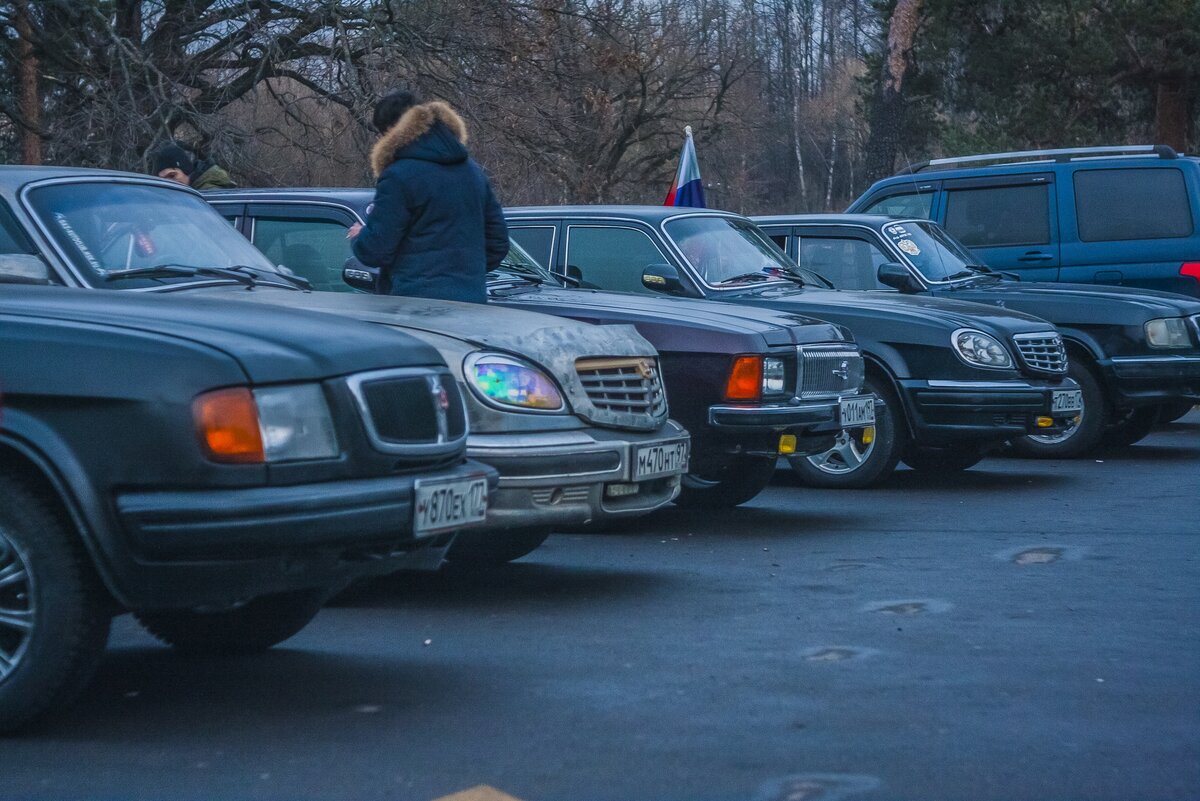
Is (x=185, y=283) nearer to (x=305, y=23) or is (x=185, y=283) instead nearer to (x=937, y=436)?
(x=937, y=436)

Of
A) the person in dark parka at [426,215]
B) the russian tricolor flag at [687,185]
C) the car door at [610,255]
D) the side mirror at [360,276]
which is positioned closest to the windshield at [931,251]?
the car door at [610,255]

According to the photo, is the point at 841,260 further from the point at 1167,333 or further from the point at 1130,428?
the point at 1130,428

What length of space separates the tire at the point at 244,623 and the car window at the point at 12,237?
139cm

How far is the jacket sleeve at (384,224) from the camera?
715 cm

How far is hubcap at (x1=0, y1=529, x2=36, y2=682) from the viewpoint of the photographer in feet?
13.4

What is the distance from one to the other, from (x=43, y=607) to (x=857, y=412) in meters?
4.99

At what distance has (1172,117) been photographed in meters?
28.5

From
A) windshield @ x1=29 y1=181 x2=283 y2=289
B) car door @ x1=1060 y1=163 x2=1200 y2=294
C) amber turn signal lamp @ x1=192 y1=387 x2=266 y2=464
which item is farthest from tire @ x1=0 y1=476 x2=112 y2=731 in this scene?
car door @ x1=1060 y1=163 x2=1200 y2=294

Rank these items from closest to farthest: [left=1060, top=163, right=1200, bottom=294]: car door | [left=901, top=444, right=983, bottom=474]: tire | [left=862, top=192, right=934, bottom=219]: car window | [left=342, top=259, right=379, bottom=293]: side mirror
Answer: [left=342, top=259, right=379, bottom=293]: side mirror < [left=901, top=444, right=983, bottom=474]: tire < [left=1060, top=163, right=1200, bottom=294]: car door < [left=862, top=192, right=934, bottom=219]: car window

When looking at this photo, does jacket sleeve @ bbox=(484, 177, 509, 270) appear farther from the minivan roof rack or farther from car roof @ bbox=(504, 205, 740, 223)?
the minivan roof rack

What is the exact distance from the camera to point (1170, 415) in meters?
12.3

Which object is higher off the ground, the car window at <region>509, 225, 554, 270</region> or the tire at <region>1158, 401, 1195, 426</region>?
the car window at <region>509, 225, 554, 270</region>

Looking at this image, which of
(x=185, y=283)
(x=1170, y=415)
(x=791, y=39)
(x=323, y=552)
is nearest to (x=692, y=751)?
(x=323, y=552)

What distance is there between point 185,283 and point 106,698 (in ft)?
5.89
